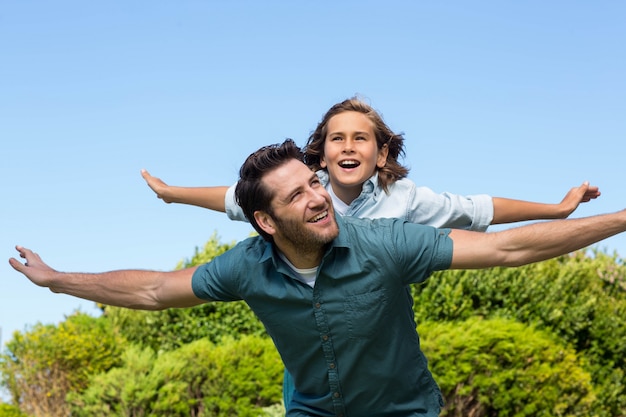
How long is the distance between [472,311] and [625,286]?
343 centimetres

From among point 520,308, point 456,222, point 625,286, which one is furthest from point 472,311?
point 456,222

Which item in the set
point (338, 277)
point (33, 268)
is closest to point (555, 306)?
point (338, 277)

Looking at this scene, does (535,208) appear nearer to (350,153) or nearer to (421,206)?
(421,206)

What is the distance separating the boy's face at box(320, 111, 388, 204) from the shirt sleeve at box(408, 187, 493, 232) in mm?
363

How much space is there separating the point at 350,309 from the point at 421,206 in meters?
1.18

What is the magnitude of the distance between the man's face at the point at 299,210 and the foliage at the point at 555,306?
5964mm

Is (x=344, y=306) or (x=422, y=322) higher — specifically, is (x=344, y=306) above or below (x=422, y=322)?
above

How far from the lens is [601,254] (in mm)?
12891

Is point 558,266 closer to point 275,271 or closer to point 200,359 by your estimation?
point 200,359

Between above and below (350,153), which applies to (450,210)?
below

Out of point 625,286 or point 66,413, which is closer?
point 66,413

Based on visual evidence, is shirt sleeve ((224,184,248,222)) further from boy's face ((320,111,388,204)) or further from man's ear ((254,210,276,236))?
man's ear ((254,210,276,236))

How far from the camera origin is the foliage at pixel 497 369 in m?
8.71

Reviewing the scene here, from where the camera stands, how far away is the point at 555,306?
34.2 feet
